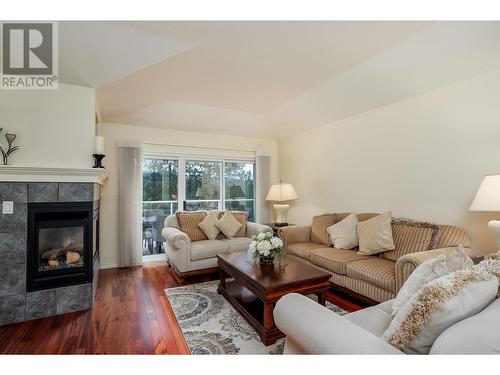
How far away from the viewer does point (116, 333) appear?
6.80ft

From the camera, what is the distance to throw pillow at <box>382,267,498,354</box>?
0.94 meters

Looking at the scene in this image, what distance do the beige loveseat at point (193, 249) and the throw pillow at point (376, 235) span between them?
1.59 meters

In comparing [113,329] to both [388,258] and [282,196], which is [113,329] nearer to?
[388,258]

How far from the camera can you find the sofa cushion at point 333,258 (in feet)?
8.84

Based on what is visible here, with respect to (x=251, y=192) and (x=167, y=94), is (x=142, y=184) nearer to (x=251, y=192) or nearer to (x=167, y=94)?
(x=167, y=94)

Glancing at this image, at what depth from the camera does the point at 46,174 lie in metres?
2.38

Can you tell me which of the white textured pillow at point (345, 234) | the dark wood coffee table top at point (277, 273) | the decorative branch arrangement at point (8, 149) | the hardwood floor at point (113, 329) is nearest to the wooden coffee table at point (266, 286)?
the dark wood coffee table top at point (277, 273)

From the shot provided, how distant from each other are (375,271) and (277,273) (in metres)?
0.95

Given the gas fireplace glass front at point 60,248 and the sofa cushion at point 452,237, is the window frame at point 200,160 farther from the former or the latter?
the sofa cushion at point 452,237

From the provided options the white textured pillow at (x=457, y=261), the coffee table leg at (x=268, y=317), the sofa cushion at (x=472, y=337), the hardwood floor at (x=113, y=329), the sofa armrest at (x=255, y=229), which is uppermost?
the white textured pillow at (x=457, y=261)

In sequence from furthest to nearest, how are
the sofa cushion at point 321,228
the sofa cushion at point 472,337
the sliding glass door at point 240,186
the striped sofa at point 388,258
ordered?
the sliding glass door at point 240,186
the sofa cushion at point 321,228
the striped sofa at point 388,258
the sofa cushion at point 472,337

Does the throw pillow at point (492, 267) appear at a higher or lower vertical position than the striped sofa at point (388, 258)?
higher
